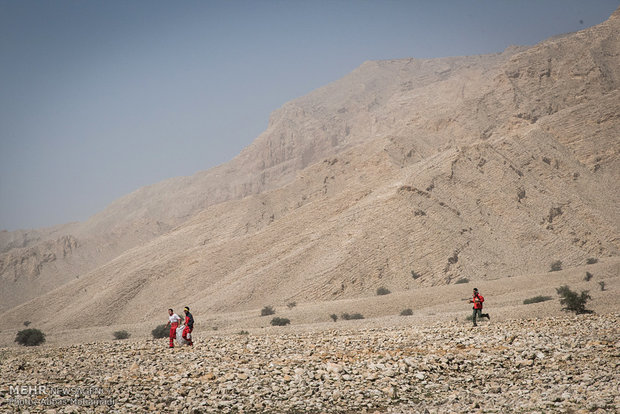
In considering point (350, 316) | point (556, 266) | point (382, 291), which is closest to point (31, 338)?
point (350, 316)

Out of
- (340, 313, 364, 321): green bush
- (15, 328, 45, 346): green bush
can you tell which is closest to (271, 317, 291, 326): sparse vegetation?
(340, 313, 364, 321): green bush

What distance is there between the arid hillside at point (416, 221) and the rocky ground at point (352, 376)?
23.7 metres

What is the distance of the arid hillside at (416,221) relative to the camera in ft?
129

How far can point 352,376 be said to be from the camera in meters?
10.5

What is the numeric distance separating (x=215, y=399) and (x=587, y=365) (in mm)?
7126

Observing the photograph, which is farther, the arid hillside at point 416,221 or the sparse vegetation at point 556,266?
the arid hillside at point 416,221

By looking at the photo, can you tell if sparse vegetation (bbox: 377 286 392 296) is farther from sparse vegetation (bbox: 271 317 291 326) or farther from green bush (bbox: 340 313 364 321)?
sparse vegetation (bbox: 271 317 291 326)

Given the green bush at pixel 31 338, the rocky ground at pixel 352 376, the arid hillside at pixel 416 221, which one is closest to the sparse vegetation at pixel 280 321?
the arid hillside at pixel 416 221

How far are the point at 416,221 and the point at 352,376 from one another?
3263cm

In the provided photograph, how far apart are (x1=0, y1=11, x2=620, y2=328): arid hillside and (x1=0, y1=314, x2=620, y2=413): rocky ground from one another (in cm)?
2372

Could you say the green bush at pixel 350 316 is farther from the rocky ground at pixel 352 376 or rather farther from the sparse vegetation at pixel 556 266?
the sparse vegetation at pixel 556 266

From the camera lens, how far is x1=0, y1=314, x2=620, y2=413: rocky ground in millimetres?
8977

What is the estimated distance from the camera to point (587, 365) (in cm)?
1002

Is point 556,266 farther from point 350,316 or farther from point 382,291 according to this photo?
point 350,316
